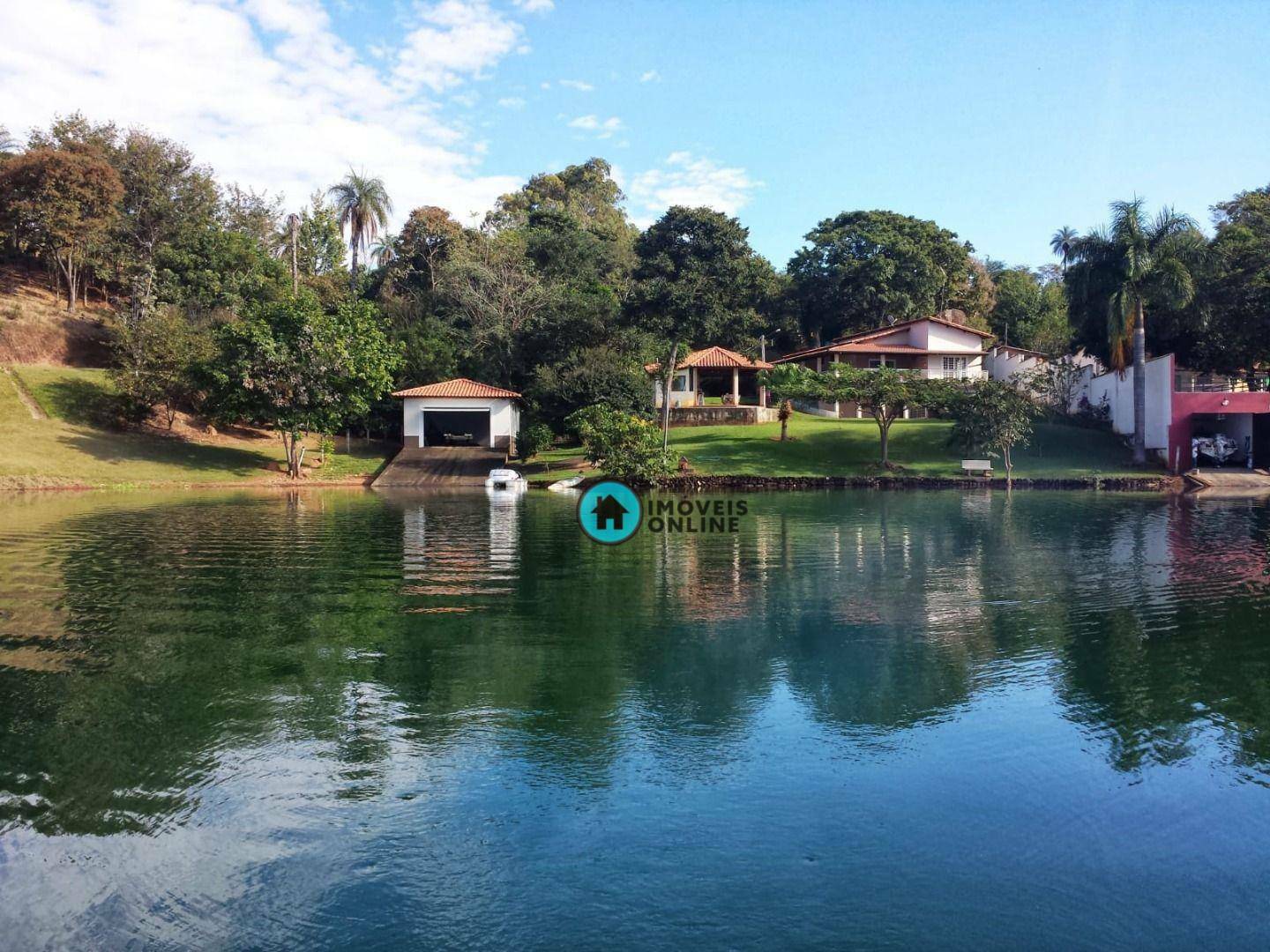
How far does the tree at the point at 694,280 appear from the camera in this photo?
53281 mm

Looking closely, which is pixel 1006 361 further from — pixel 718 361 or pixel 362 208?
pixel 362 208

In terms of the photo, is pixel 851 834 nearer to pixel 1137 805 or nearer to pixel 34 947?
pixel 1137 805

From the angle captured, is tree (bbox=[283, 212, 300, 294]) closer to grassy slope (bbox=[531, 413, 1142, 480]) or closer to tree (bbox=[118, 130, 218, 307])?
tree (bbox=[118, 130, 218, 307])

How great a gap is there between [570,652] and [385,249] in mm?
60371

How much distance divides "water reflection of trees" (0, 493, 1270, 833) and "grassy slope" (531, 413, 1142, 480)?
65.6 ft

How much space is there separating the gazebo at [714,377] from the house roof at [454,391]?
9903mm

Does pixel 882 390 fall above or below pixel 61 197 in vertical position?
below

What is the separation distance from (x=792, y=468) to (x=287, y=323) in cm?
2333

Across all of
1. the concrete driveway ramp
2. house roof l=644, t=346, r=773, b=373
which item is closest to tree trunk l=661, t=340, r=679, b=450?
house roof l=644, t=346, r=773, b=373

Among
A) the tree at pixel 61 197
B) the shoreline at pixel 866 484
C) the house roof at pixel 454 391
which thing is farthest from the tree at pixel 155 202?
the shoreline at pixel 866 484

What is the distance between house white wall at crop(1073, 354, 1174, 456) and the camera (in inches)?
1597

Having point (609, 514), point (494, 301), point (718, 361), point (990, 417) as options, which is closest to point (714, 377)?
point (718, 361)

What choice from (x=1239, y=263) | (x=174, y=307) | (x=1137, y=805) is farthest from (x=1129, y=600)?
(x=174, y=307)

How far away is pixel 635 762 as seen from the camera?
24.1ft
